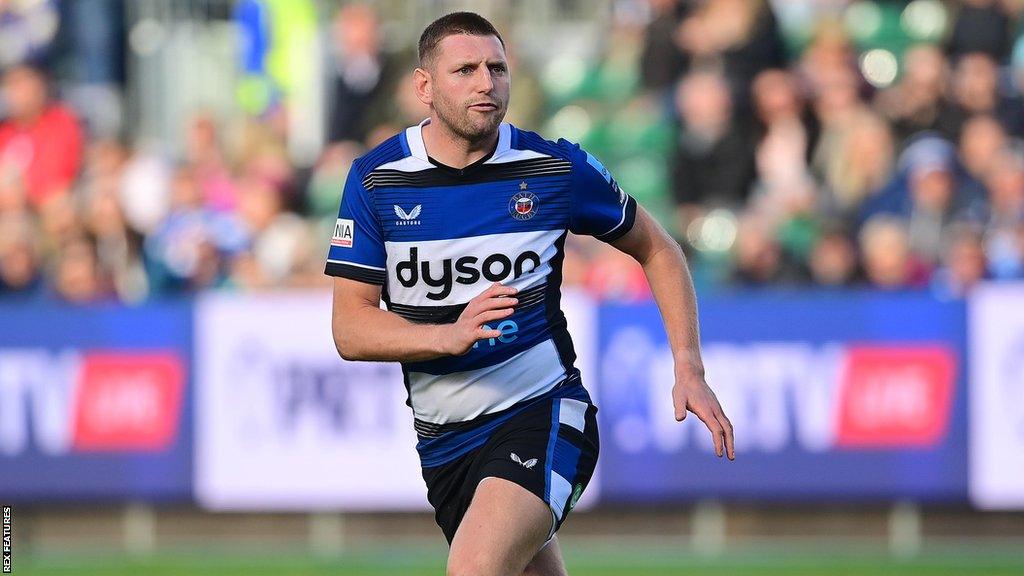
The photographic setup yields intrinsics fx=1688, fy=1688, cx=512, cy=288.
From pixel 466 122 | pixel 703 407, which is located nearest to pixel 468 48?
pixel 466 122

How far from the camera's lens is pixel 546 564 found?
18.9ft

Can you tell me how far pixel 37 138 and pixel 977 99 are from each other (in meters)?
8.07

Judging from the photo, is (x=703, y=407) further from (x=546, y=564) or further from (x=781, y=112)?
(x=781, y=112)

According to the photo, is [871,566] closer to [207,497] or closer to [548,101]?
[207,497]

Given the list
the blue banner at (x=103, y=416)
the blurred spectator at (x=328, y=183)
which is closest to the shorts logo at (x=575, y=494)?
the blue banner at (x=103, y=416)

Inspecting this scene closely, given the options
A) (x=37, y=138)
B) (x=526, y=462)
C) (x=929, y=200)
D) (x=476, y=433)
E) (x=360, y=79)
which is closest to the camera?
(x=526, y=462)

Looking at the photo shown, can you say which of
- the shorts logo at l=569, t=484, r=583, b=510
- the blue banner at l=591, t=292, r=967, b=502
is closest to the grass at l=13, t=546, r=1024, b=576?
the blue banner at l=591, t=292, r=967, b=502

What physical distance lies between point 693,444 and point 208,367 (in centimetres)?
340

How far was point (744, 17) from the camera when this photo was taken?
1420 centimetres

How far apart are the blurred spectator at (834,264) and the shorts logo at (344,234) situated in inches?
272

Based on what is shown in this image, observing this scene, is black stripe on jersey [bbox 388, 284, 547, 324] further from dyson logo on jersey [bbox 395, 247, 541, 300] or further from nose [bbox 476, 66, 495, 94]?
nose [bbox 476, 66, 495, 94]

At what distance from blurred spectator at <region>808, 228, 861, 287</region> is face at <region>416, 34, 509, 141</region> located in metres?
6.85

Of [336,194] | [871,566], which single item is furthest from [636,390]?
[336,194]

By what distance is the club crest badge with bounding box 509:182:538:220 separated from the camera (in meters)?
5.78
